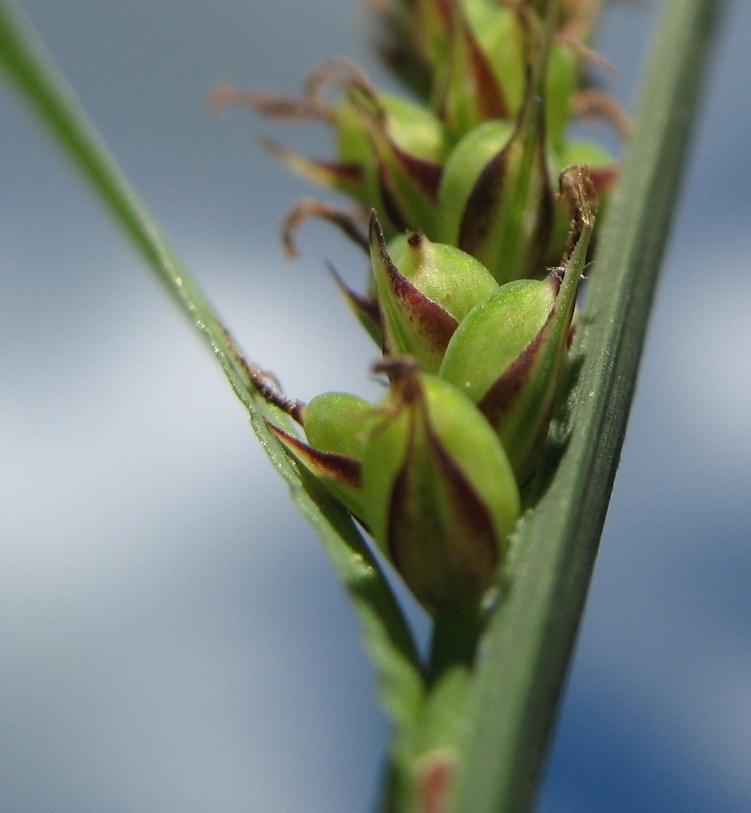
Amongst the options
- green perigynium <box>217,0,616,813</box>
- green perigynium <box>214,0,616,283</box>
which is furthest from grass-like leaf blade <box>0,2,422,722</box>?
green perigynium <box>214,0,616,283</box>

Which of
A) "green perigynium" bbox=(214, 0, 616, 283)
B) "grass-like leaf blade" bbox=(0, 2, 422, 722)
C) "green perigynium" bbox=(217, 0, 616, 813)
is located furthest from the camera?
"green perigynium" bbox=(214, 0, 616, 283)

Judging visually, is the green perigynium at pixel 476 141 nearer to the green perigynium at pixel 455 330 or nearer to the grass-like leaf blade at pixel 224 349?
the green perigynium at pixel 455 330

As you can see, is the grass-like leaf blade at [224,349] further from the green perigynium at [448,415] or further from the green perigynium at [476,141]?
the green perigynium at [476,141]

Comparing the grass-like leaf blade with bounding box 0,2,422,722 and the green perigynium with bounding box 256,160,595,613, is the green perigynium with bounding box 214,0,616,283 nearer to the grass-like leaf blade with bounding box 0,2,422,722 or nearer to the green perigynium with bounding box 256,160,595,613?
the green perigynium with bounding box 256,160,595,613

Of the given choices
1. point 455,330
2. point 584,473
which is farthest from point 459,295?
point 584,473

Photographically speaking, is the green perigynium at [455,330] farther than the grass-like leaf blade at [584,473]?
Yes

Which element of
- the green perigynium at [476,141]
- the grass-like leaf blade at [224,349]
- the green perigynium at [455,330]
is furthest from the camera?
the green perigynium at [476,141]

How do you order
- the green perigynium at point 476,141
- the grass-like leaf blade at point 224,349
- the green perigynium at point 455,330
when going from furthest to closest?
the green perigynium at point 476,141 < the green perigynium at point 455,330 < the grass-like leaf blade at point 224,349

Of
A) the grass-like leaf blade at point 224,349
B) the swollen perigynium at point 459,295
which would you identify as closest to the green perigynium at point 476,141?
the swollen perigynium at point 459,295

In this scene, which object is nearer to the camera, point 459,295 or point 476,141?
point 459,295

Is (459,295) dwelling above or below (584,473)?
above

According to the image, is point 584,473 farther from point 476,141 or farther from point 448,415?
point 476,141

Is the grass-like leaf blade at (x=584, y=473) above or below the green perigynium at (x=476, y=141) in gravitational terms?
below
